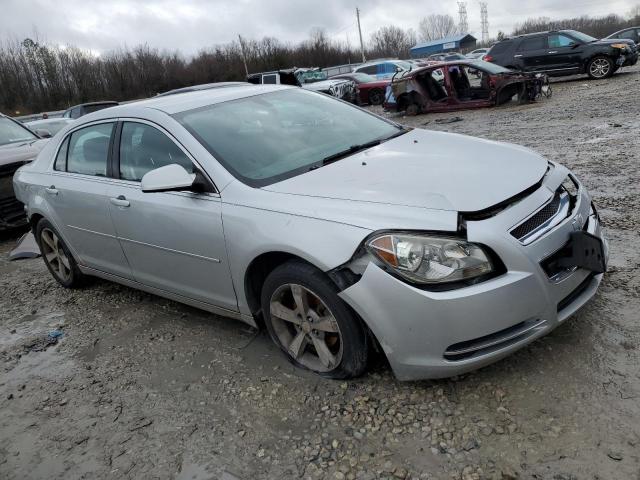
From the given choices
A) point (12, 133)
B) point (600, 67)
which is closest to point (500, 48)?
point (600, 67)

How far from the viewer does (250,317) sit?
3.10 m

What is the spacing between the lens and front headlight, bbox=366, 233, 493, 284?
230 cm

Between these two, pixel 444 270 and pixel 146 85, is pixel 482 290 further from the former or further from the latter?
pixel 146 85

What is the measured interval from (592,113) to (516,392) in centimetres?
967

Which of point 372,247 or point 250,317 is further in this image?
point 250,317

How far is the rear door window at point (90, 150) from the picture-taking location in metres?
3.86

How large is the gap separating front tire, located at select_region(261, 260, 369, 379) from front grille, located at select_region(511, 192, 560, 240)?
0.86m

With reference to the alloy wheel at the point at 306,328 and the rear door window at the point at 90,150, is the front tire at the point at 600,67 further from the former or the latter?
the alloy wheel at the point at 306,328

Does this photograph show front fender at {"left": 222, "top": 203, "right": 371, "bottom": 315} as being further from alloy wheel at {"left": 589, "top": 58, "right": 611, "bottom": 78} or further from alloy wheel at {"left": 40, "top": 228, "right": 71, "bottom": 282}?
alloy wheel at {"left": 589, "top": 58, "right": 611, "bottom": 78}

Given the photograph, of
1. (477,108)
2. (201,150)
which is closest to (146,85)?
(477,108)

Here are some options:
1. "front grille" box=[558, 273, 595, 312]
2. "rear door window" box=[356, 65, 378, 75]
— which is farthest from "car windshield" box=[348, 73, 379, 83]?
"front grille" box=[558, 273, 595, 312]

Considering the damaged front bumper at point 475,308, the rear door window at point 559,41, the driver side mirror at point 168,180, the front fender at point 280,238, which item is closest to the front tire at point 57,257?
the driver side mirror at point 168,180

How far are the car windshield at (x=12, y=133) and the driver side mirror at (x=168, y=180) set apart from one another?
5705mm

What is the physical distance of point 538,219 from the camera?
2.48 meters
